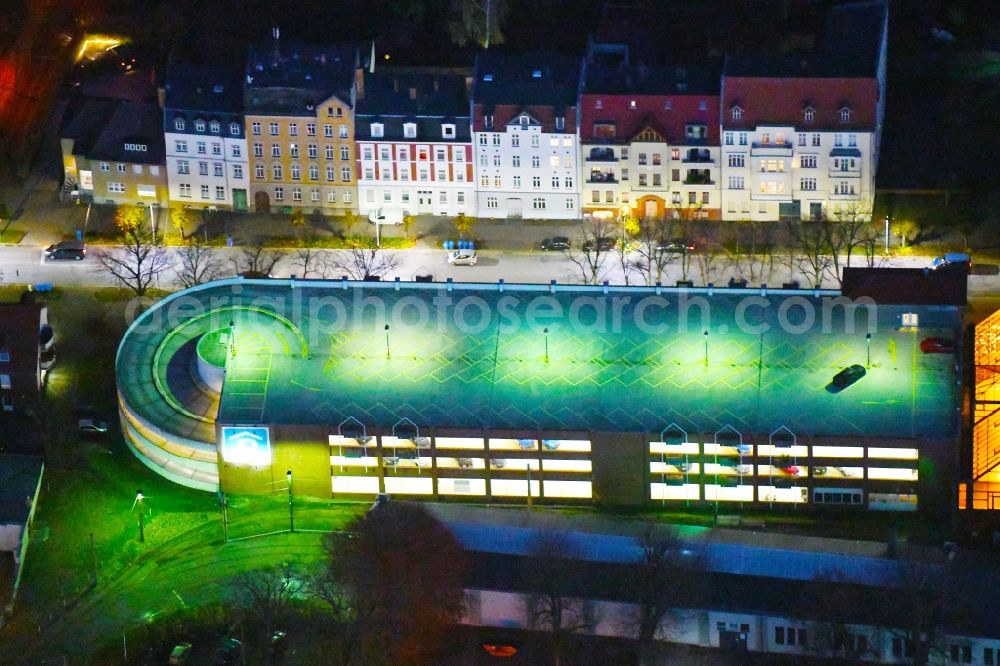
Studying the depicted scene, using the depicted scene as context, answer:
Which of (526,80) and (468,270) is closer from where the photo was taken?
(468,270)

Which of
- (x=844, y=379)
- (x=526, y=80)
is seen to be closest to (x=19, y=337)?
(x=526, y=80)

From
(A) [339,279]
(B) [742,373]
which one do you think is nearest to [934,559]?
(B) [742,373]

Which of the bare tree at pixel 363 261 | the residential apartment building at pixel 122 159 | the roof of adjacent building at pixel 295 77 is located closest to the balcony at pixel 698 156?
the bare tree at pixel 363 261

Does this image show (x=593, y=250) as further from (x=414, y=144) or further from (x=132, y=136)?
(x=132, y=136)

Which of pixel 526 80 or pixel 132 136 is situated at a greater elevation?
pixel 526 80

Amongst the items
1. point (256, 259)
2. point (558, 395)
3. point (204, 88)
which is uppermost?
point (204, 88)

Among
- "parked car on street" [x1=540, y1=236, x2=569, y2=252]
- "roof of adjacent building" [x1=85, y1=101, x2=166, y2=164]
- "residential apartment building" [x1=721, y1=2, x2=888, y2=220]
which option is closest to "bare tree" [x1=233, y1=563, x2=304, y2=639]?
"parked car on street" [x1=540, y1=236, x2=569, y2=252]

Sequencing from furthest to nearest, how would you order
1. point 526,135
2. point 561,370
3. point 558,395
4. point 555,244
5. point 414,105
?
point 414,105 → point 526,135 → point 555,244 → point 561,370 → point 558,395

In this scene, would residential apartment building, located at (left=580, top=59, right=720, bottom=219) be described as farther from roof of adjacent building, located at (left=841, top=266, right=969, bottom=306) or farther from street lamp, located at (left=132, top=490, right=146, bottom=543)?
street lamp, located at (left=132, top=490, right=146, bottom=543)
